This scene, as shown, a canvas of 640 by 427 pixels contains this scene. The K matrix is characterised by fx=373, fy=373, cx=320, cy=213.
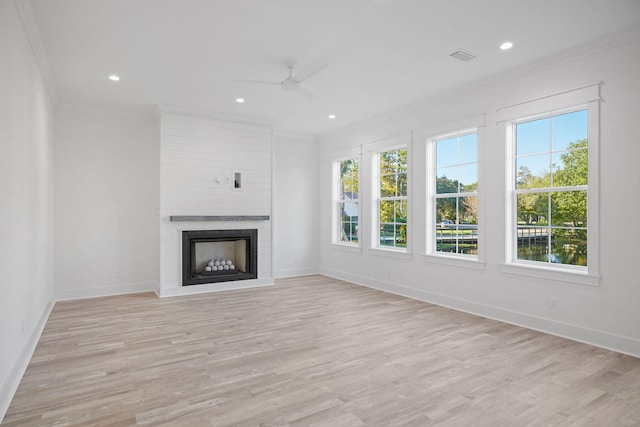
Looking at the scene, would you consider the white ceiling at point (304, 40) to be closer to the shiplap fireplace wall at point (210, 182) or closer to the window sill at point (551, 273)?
the shiplap fireplace wall at point (210, 182)

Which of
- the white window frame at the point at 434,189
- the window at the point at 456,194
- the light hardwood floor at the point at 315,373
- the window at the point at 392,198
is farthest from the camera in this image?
the window at the point at 392,198

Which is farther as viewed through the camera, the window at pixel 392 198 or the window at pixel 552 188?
the window at pixel 392 198

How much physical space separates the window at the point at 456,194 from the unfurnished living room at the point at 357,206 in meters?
0.03

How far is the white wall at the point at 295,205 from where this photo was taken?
753cm

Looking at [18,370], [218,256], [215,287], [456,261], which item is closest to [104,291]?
[215,287]

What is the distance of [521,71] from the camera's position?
4.21 m

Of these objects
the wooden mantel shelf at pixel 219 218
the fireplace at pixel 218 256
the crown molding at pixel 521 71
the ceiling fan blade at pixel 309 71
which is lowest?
the fireplace at pixel 218 256

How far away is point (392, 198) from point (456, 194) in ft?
4.23

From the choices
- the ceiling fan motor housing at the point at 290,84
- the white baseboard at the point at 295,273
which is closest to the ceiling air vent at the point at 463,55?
the ceiling fan motor housing at the point at 290,84

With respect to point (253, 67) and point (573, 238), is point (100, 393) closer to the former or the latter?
point (253, 67)

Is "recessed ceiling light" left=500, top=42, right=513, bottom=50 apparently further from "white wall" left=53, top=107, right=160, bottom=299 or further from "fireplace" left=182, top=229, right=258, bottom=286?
"white wall" left=53, top=107, right=160, bottom=299

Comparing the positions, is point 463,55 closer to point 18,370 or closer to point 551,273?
point 551,273

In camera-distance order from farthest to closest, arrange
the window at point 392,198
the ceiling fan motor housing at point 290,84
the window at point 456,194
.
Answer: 1. the window at point 392,198
2. the window at point 456,194
3. the ceiling fan motor housing at point 290,84

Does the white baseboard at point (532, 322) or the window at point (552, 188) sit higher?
the window at point (552, 188)
